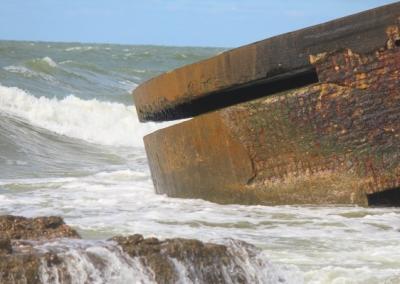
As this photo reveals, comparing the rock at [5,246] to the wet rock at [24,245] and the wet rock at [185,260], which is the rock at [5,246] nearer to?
the wet rock at [24,245]

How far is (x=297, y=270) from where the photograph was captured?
4082mm

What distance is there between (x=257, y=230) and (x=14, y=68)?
1836 cm

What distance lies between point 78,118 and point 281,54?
37.6ft

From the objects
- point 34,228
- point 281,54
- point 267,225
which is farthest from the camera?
point 281,54

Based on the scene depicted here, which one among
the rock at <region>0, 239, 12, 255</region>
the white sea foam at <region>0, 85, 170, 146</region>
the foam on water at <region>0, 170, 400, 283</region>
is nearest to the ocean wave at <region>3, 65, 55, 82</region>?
the white sea foam at <region>0, 85, 170, 146</region>

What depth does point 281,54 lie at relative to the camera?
598cm

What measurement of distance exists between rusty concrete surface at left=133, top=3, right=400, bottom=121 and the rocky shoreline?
2567 millimetres

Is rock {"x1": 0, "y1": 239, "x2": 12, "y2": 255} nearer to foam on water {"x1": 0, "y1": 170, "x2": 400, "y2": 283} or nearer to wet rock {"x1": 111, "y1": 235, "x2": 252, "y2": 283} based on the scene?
wet rock {"x1": 111, "y1": 235, "x2": 252, "y2": 283}

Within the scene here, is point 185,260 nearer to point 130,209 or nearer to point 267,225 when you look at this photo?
Result: point 267,225

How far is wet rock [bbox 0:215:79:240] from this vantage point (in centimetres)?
356

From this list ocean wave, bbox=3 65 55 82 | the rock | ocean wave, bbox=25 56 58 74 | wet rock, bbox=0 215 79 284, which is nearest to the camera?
wet rock, bbox=0 215 79 284

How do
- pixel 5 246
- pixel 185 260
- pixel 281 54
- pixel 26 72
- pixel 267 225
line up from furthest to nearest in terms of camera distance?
pixel 26 72 → pixel 281 54 → pixel 267 225 → pixel 185 260 → pixel 5 246

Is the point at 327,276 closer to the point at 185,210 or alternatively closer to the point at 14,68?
→ the point at 185,210

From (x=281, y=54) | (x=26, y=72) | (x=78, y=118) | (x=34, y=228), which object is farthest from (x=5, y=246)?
(x=26, y=72)
